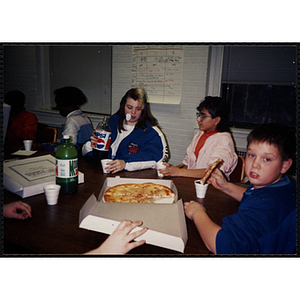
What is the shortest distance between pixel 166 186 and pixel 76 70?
113 cm

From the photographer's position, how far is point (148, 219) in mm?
904

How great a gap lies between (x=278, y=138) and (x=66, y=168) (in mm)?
939

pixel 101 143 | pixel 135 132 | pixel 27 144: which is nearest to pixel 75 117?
pixel 27 144

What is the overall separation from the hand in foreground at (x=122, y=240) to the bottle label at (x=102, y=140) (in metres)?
0.75

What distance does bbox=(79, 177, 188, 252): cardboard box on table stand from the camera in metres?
0.83

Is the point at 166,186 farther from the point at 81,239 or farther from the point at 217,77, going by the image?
the point at 217,77

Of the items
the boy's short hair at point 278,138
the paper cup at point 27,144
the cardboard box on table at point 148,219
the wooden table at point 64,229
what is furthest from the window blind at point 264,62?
the paper cup at point 27,144

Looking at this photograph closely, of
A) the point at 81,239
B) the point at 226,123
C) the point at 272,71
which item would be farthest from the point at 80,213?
the point at 226,123

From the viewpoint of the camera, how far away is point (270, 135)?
983mm

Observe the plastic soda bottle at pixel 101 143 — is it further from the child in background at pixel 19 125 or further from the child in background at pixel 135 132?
the child in background at pixel 19 125

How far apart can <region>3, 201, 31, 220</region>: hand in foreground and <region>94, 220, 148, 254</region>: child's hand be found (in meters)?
0.34

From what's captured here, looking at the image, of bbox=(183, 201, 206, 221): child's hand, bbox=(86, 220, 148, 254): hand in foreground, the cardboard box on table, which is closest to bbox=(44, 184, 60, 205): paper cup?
the cardboard box on table

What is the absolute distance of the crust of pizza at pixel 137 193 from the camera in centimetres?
111

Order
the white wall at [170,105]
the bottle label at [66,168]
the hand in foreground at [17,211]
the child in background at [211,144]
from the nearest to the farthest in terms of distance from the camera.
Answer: the hand in foreground at [17,211] → the bottle label at [66,168] → the white wall at [170,105] → the child in background at [211,144]
